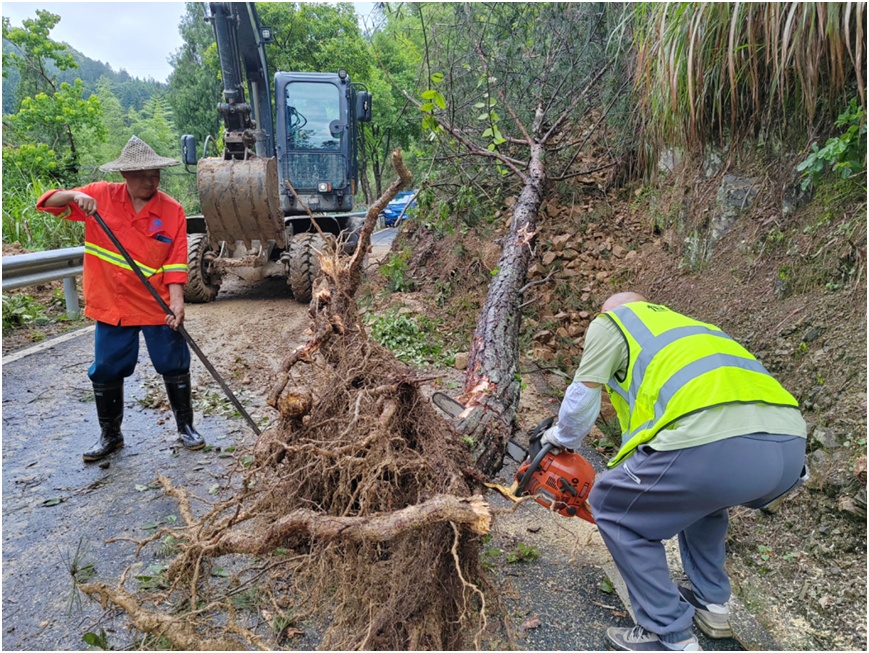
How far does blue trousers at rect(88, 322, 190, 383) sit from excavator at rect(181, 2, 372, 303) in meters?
1.93

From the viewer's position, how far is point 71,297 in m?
5.81

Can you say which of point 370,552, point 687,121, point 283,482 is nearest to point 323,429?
point 283,482

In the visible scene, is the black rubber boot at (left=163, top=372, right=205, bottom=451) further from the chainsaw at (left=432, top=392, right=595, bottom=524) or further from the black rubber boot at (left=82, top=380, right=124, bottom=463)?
the chainsaw at (left=432, top=392, right=595, bottom=524)

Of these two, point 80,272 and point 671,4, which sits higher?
point 671,4

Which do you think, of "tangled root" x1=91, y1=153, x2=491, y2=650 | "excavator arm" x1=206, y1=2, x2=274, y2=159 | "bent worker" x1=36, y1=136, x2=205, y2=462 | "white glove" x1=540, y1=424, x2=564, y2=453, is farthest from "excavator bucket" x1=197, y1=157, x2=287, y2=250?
"white glove" x1=540, y1=424, x2=564, y2=453

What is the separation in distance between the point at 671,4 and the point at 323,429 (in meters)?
3.83

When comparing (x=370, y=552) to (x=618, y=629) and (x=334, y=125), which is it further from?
(x=334, y=125)

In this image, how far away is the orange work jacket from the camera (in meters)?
3.01

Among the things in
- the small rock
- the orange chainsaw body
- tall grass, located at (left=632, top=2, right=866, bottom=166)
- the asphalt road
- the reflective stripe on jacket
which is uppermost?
tall grass, located at (left=632, top=2, right=866, bottom=166)

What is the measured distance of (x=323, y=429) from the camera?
2383 millimetres

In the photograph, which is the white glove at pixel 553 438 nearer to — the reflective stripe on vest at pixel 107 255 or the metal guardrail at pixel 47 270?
the reflective stripe on vest at pixel 107 255

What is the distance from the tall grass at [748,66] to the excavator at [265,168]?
121 inches

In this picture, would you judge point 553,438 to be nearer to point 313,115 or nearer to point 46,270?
point 46,270

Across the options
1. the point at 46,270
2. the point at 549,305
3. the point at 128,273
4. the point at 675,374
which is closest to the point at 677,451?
the point at 675,374
